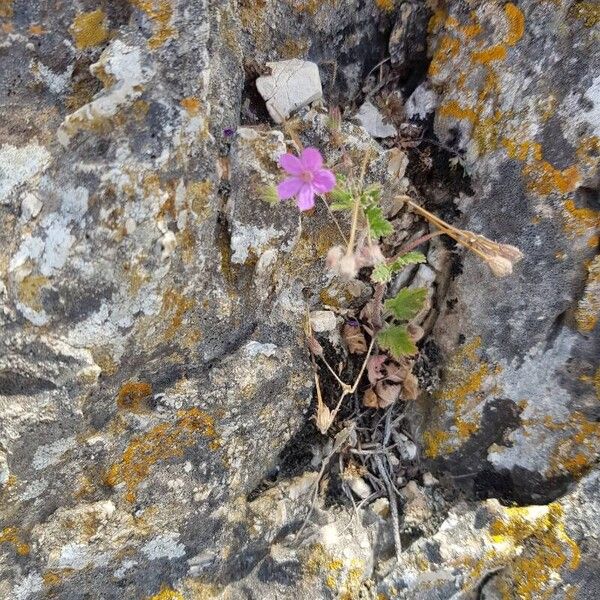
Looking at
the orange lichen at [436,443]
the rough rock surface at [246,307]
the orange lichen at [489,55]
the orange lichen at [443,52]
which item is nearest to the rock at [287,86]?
the rough rock surface at [246,307]

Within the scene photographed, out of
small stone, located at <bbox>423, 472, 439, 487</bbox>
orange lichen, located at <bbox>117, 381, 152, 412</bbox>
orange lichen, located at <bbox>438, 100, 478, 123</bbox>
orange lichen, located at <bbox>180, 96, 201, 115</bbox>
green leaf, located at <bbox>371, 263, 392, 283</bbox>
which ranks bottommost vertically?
small stone, located at <bbox>423, 472, 439, 487</bbox>

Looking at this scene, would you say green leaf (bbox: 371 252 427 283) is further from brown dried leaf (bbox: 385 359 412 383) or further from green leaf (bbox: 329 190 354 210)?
brown dried leaf (bbox: 385 359 412 383)

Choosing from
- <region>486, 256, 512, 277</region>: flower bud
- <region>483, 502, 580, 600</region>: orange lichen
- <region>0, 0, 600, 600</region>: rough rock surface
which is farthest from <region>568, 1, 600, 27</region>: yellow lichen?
<region>483, 502, 580, 600</region>: orange lichen

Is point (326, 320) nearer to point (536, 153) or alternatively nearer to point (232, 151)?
point (232, 151)

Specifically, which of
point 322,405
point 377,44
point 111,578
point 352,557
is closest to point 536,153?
point 377,44


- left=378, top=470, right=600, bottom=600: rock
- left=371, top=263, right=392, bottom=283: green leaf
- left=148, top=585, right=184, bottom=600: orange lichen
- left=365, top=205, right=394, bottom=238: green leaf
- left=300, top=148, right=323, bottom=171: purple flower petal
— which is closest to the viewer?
left=300, top=148, right=323, bottom=171: purple flower petal

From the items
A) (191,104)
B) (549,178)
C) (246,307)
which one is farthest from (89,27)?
(549,178)
